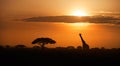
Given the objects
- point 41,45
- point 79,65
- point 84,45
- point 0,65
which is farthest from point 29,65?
point 41,45

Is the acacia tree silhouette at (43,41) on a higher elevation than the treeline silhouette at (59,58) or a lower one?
higher

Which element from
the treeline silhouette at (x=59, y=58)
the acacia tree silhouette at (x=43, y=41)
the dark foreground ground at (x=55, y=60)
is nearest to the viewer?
the dark foreground ground at (x=55, y=60)

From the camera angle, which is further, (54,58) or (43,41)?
(43,41)

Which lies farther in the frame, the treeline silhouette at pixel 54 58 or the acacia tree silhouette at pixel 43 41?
the acacia tree silhouette at pixel 43 41

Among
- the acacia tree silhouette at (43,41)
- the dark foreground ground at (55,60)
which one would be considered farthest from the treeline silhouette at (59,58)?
the acacia tree silhouette at (43,41)

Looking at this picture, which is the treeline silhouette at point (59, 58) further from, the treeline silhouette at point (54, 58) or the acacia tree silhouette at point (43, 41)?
the acacia tree silhouette at point (43, 41)

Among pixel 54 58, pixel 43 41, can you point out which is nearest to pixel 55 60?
pixel 54 58

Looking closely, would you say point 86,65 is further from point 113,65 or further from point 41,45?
point 41,45

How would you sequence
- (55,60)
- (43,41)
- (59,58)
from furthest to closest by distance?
(43,41) → (59,58) → (55,60)

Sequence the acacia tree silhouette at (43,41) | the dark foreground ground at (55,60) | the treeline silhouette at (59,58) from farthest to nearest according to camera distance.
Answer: the acacia tree silhouette at (43,41), the treeline silhouette at (59,58), the dark foreground ground at (55,60)

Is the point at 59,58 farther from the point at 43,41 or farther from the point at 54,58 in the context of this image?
the point at 43,41

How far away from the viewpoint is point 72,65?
38.1 m

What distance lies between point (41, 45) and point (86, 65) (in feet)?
199

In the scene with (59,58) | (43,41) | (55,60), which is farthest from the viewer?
(43,41)
